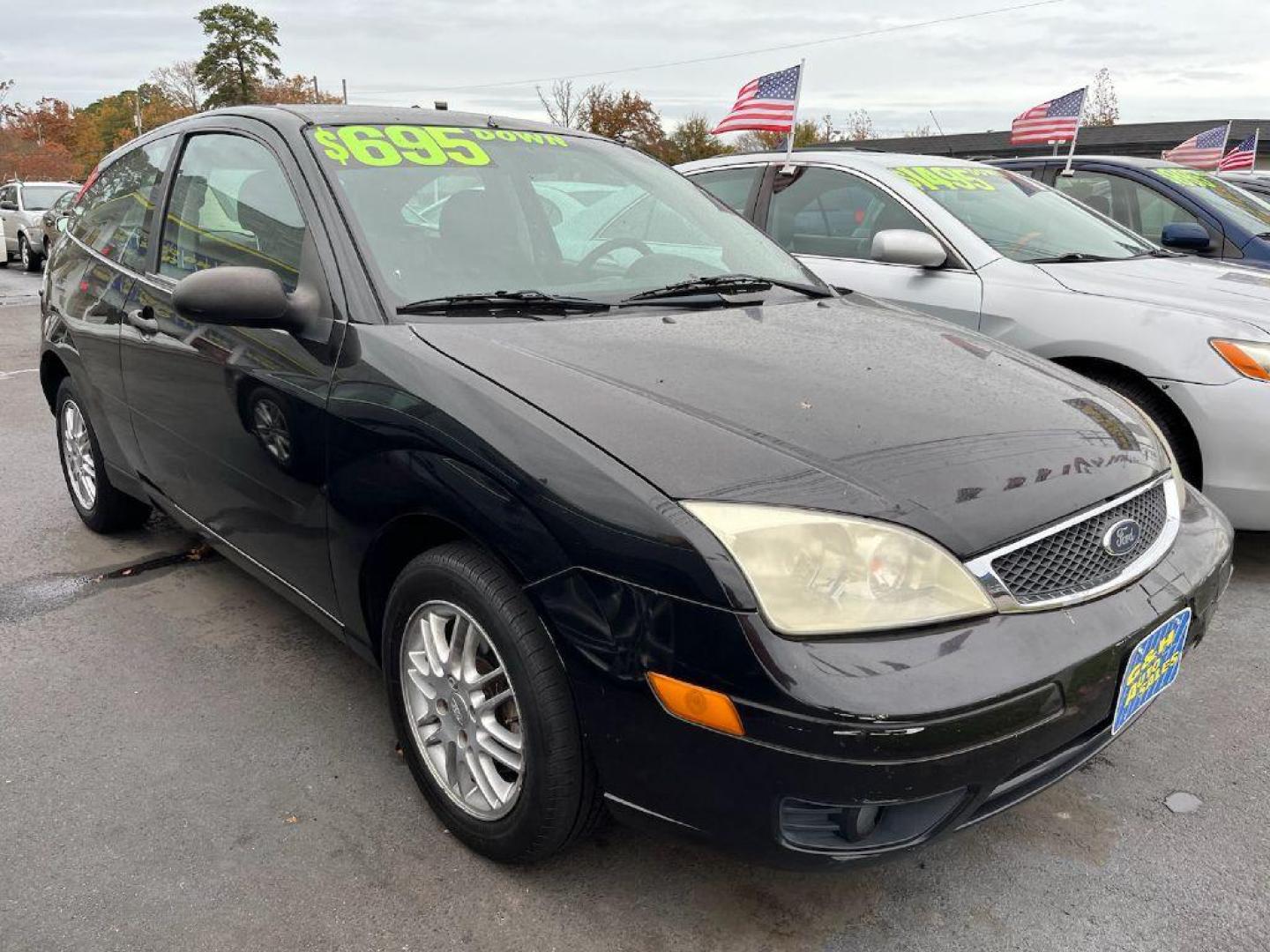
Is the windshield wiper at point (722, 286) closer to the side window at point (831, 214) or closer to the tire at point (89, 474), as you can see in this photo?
the side window at point (831, 214)

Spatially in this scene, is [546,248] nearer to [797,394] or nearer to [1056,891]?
[797,394]

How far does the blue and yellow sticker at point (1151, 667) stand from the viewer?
1.94 metres

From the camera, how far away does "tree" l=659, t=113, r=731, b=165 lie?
43438mm

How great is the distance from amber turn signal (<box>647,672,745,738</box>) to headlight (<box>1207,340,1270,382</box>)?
284 centimetres

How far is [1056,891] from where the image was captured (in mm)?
2160

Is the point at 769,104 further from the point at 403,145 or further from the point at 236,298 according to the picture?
the point at 236,298

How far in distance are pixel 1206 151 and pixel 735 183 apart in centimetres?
1073

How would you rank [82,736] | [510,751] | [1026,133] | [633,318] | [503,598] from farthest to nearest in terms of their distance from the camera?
[1026,133] < [82,736] < [633,318] < [510,751] < [503,598]

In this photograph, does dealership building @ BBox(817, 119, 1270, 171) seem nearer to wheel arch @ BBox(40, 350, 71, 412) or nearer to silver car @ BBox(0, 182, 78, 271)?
silver car @ BBox(0, 182, 78, 271)

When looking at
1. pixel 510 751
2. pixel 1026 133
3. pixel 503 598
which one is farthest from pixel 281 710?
pixel 1026 133

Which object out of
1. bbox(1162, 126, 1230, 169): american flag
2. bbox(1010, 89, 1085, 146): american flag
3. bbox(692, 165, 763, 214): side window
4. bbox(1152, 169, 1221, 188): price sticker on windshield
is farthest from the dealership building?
bbox(692, 165, 763, 214): side window

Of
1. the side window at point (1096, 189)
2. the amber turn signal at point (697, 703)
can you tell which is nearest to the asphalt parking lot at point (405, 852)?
the amber turn signal at point (697, 703)

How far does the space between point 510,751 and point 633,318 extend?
1.10m

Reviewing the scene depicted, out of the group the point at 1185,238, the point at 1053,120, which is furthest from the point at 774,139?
the point at 1185,238
